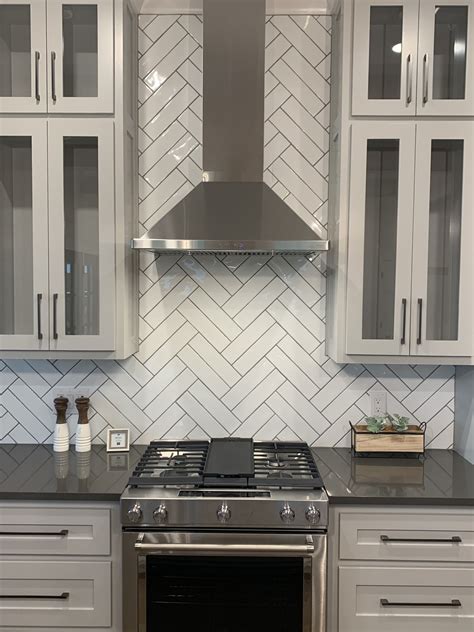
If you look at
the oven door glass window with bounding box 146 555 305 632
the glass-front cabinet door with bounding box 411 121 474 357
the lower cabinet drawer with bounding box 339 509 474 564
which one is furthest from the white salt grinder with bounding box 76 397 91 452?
the glass-front cabinet door with bounding box 411 121 474 357

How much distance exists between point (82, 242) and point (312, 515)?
1.40 m

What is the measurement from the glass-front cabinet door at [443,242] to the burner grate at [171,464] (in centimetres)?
101

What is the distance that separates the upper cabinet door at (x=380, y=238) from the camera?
214 centimetres

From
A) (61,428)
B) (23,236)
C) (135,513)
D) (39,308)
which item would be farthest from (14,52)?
(135,513)

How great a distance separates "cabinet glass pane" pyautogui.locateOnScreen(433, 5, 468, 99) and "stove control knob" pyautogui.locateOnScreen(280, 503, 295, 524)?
67.5 inches

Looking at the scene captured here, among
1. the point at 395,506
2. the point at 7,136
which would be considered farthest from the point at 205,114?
the point at 395,506

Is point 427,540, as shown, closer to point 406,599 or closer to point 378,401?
point 406,599

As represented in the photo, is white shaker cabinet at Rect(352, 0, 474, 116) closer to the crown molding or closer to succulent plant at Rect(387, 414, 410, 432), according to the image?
the crown molding

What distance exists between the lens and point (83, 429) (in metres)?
2.38

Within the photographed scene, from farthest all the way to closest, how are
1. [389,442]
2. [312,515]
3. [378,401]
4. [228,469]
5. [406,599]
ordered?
1. [378,401]
2. [389,442]
3. [228,469]
4. [406,599]
5. [312,515]

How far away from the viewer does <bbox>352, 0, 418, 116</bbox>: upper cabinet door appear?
2.11 metres

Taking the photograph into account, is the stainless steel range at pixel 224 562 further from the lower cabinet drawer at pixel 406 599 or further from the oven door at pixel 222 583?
the lower cabinet drawer at pixel 406 599

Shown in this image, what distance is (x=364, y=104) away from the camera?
6.97 feet

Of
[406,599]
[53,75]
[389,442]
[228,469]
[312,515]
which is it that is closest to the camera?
[312,515]
